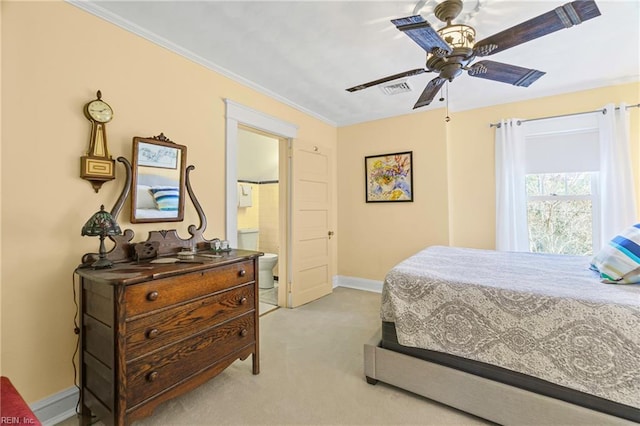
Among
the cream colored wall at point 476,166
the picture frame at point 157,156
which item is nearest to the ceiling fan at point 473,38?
the picture frame at point 157,156

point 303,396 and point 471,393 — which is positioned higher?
point 471,393

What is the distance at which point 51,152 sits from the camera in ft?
5.59

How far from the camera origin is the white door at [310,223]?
3.63 m

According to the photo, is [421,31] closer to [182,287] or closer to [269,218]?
[182,287]

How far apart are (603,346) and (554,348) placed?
194 mm

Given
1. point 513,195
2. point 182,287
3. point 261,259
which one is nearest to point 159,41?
point 182,287

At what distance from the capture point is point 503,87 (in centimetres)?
325

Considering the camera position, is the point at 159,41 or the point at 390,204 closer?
the point at 159,41

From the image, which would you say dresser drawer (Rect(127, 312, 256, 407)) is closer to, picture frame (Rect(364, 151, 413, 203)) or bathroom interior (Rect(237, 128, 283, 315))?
bathroom interior (Rect(237, 128, 283, 315))

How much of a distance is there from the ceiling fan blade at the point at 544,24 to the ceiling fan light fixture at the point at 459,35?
9 cm

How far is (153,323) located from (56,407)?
2.89 feet

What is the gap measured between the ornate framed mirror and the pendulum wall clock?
17 cm

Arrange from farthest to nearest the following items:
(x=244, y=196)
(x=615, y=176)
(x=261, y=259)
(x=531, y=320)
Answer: (x=244, y=196) < (x=261, y=259) < (x=615, y=176) < (x=531, y=320)

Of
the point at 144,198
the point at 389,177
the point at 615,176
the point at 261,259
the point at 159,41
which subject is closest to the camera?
the point at 144,198
